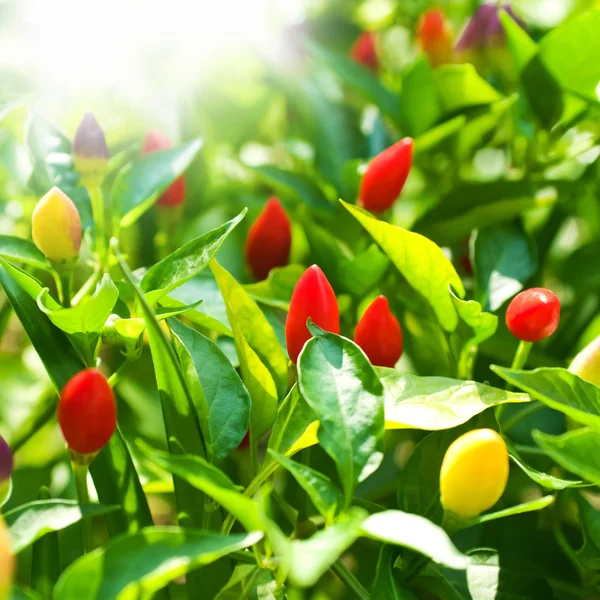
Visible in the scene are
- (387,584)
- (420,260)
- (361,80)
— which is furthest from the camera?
(361,80)

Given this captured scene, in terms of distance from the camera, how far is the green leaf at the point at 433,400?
0.47m

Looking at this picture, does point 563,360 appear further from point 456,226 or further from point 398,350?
point 398,350

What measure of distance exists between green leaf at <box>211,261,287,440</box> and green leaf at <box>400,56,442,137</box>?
0.44m

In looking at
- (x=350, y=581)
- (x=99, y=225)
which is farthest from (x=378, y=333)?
(x=99, y=225)

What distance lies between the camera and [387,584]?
17.8 inches

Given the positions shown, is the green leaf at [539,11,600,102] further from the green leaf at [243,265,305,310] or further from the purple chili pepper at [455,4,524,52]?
the green leaf at [243,265,305,310]

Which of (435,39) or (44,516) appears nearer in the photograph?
(44,516)

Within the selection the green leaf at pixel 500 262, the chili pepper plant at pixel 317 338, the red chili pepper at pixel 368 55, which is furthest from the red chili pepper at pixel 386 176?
the red chili pepper at pixel 368 55

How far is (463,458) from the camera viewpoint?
0.42 meters

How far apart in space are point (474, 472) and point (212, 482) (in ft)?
0.49

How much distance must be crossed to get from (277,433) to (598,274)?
52cm

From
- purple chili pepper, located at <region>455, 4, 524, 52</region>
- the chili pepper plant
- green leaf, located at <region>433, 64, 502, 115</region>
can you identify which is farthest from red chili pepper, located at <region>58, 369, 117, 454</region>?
purple chili pepper, located at <region>455, 4, 524, 52</region>

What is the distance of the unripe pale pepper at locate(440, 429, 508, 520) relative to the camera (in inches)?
16.3

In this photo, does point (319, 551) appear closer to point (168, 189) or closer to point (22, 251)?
point (22, 251)
